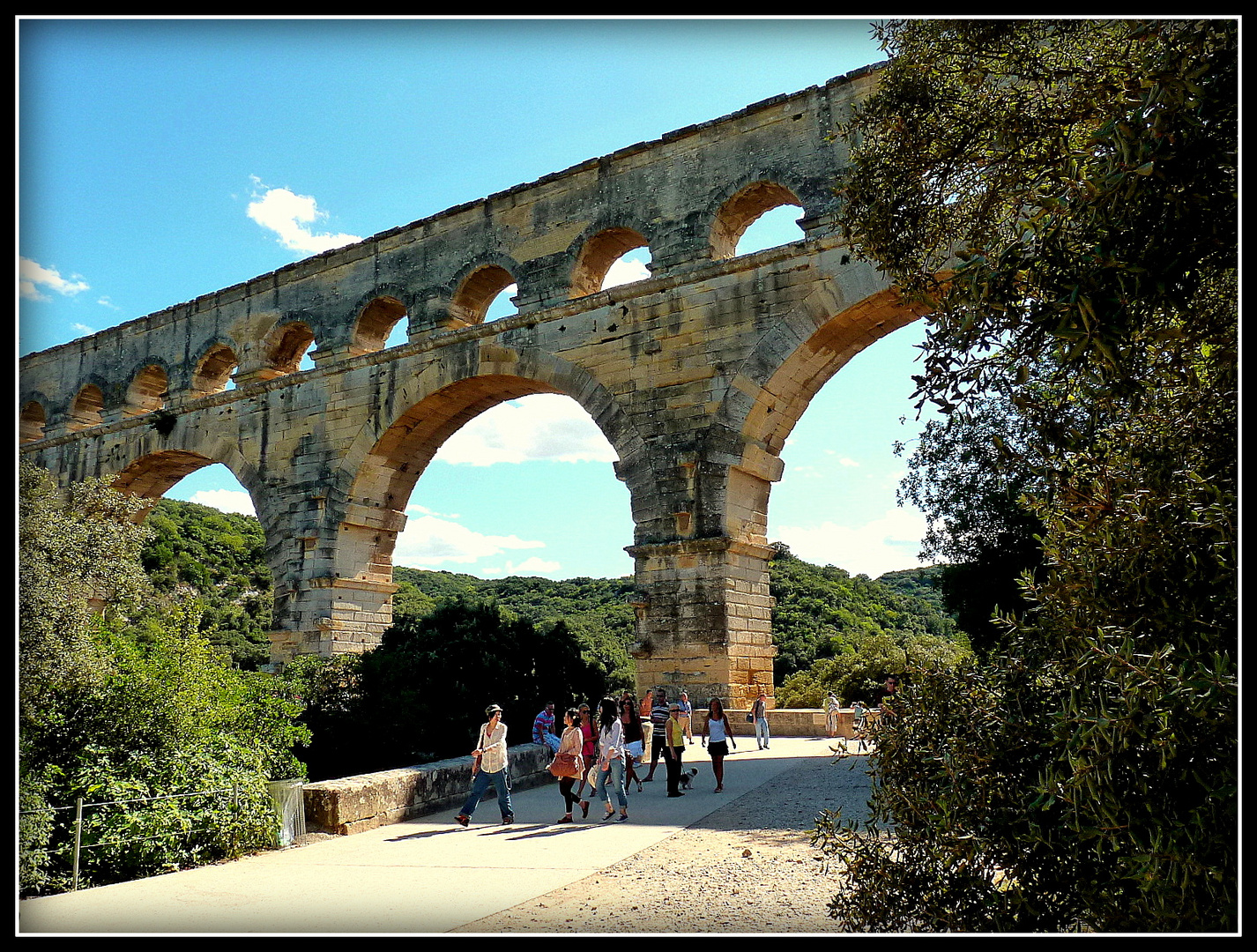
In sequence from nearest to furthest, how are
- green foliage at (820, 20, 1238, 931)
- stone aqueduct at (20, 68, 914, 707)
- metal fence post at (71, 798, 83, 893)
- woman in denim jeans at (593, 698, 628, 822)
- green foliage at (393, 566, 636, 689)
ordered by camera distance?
green foliage at (820, 20, 1238, 931) → metal fence post at (71, 798, 83, 893) → woman in denim jeans at (593, 698, 628, 822) → stone aqueduct at (20, 68, 914, 707) → green foliage at (393, 566, 636, 689)

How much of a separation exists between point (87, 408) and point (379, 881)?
17.8 metres

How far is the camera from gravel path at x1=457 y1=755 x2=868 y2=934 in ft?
12.2

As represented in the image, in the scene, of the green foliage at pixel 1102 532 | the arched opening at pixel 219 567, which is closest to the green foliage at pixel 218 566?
the arched opening at pixel 219 567

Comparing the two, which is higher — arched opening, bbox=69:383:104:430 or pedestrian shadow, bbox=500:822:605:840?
arched opening, bbox=69:383:104:430

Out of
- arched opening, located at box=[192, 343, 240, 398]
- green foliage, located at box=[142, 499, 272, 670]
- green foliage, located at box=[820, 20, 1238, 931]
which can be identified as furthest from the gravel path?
green foliage, located at box=[142, 499, 272, 670]

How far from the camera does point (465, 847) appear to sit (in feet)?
18.5

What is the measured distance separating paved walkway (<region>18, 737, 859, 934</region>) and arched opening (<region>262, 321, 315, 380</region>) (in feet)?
36.4

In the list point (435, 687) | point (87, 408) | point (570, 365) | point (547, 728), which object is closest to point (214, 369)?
point (87, 408)

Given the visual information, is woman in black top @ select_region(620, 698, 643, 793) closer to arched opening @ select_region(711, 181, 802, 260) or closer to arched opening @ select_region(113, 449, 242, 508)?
arched opening @ select_region(711, 181, 802, 260)
